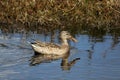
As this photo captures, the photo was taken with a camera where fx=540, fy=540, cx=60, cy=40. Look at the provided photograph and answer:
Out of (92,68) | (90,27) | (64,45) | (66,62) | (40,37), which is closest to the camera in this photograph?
(92,68)

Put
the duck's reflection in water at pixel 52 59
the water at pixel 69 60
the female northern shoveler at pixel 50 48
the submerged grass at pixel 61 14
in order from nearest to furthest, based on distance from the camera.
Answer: the water at pixel 69 60 < the duck's reflection in water at pixel 52 59 < the female northern shoveler at pixel 50 48 < the submerged grass at pixel 61 14

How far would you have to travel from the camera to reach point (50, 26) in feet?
60.1

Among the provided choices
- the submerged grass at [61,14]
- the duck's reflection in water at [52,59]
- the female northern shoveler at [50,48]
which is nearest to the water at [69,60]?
the duck's reflection in water at [52,59]

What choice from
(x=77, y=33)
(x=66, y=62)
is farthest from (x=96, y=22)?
(x=66, y=62)

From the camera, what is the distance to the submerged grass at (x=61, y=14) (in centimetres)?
1853

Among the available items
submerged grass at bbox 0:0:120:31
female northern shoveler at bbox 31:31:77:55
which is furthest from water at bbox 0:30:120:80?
submerged grass at bbox 0:0:120:31

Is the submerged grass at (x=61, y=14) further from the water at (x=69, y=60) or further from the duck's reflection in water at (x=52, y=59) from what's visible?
the duck's reflection in water at (x=52, y=59)

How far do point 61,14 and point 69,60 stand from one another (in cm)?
563

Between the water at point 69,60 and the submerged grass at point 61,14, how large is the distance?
1621 millimetres

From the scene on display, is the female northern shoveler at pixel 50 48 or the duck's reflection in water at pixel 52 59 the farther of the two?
the female northern shoveler at pixel 50 48

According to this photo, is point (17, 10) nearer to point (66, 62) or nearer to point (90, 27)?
point (90, 27)

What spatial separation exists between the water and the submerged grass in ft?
5.32

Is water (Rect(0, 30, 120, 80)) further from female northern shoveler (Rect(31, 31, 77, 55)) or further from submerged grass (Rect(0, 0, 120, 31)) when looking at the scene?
submerged grass (Rect(0, 0, 120, 31))

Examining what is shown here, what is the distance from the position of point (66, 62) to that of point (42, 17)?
5343 mm
